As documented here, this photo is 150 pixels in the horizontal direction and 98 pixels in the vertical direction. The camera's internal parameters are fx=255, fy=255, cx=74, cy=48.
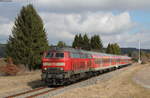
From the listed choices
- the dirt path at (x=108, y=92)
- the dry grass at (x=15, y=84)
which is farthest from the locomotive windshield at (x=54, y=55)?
the dirt path at (x=108, y=92)

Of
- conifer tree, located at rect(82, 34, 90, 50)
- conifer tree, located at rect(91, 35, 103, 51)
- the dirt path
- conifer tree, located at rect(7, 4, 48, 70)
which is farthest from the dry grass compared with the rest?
conifer tree, located at rect(91, 35, 103, 51)

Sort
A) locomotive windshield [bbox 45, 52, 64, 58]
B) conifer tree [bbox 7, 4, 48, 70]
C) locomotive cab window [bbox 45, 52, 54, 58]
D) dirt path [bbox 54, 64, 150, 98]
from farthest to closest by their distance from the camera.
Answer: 1. conifer tree [bbox 7, 4, 48, 70]
2. locomotive cab window [bbox 45, 52, 54, 58]
3. locomotive windshield [bbox 45, 52, 64, 58]
4. dirt path [bbox 54, 64, 150, 98]

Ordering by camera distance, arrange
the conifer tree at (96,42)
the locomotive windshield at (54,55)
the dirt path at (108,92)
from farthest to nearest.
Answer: the conifer tree at (96,42) → the locomotive windshield at (54,55) → the dirt path at (108,92)

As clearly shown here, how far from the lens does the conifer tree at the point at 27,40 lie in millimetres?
42062

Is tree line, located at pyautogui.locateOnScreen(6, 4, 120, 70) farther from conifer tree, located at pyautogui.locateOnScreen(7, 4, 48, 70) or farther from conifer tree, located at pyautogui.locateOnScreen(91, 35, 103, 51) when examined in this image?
conifer tree, located at pyautogui.locateOnScreen(91, 35, 103, 51)

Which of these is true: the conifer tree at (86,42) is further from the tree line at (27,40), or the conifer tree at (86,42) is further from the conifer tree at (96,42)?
the tree line at (27,40)

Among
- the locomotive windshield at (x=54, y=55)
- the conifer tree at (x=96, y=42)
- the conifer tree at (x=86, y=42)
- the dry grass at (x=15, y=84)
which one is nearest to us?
the dry grass at (x=15, y=84)

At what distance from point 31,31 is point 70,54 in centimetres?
2100

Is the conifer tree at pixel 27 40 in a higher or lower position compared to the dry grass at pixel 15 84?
higher

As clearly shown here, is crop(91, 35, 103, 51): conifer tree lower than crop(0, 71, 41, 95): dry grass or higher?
higher

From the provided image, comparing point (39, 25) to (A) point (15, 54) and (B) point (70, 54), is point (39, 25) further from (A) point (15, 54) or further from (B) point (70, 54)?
(B) point (70, 54)

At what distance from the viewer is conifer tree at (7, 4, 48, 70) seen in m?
42.1

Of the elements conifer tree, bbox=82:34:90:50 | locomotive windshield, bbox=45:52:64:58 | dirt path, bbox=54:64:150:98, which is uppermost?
conifer tree, bbox=82:34:90:50

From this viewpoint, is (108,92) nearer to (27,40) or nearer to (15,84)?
(15,84)
